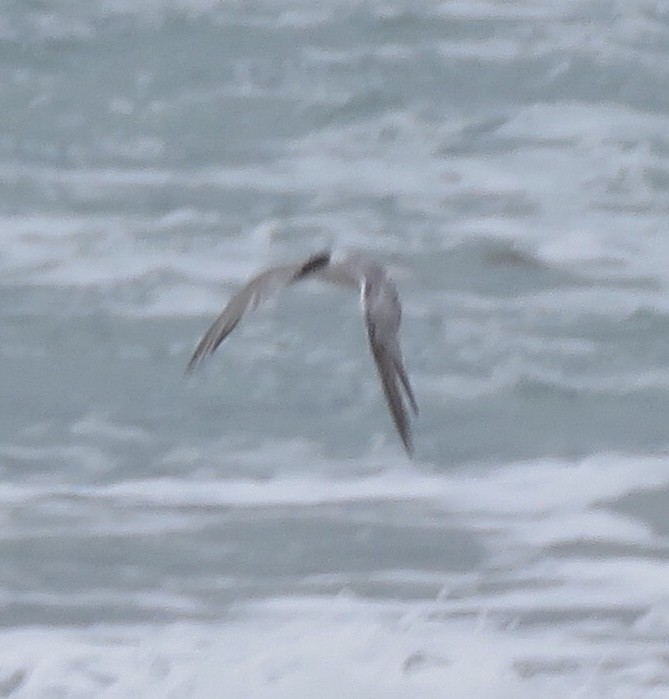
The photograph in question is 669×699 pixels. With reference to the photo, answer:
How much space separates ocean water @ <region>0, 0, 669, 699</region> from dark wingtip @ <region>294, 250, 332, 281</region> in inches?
22.7

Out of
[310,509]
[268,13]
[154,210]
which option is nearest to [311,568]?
[310,509]

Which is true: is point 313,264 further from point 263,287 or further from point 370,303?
point 370,303

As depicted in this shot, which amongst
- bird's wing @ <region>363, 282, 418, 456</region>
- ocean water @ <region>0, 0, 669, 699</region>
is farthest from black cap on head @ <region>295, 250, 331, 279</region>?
ocean water @ <region>0, 0, 669, 699</region>

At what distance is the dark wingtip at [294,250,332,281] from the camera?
2.82 meters

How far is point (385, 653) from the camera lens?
3117 millimetres

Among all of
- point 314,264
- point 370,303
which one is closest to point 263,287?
point 314,264

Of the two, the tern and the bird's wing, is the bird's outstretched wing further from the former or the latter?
the bird's wing

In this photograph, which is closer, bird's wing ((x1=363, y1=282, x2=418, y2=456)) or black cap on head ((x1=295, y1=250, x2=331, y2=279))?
bird's wing ((x1=363, y1=282, x2=418, y2=456))

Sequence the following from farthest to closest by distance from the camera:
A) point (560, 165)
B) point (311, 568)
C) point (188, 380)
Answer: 1. point (560, 165)
2. point (188, 380)
3. point (311, 568)

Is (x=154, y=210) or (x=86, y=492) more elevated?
(x=154, y=210)

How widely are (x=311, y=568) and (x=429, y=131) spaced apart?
10.3 ft

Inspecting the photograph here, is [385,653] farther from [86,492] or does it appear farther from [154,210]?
[154,210]

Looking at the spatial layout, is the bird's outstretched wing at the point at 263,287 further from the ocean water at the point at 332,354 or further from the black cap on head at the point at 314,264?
the ocean water at the point at 332,354

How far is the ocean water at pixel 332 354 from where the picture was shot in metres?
3.19
